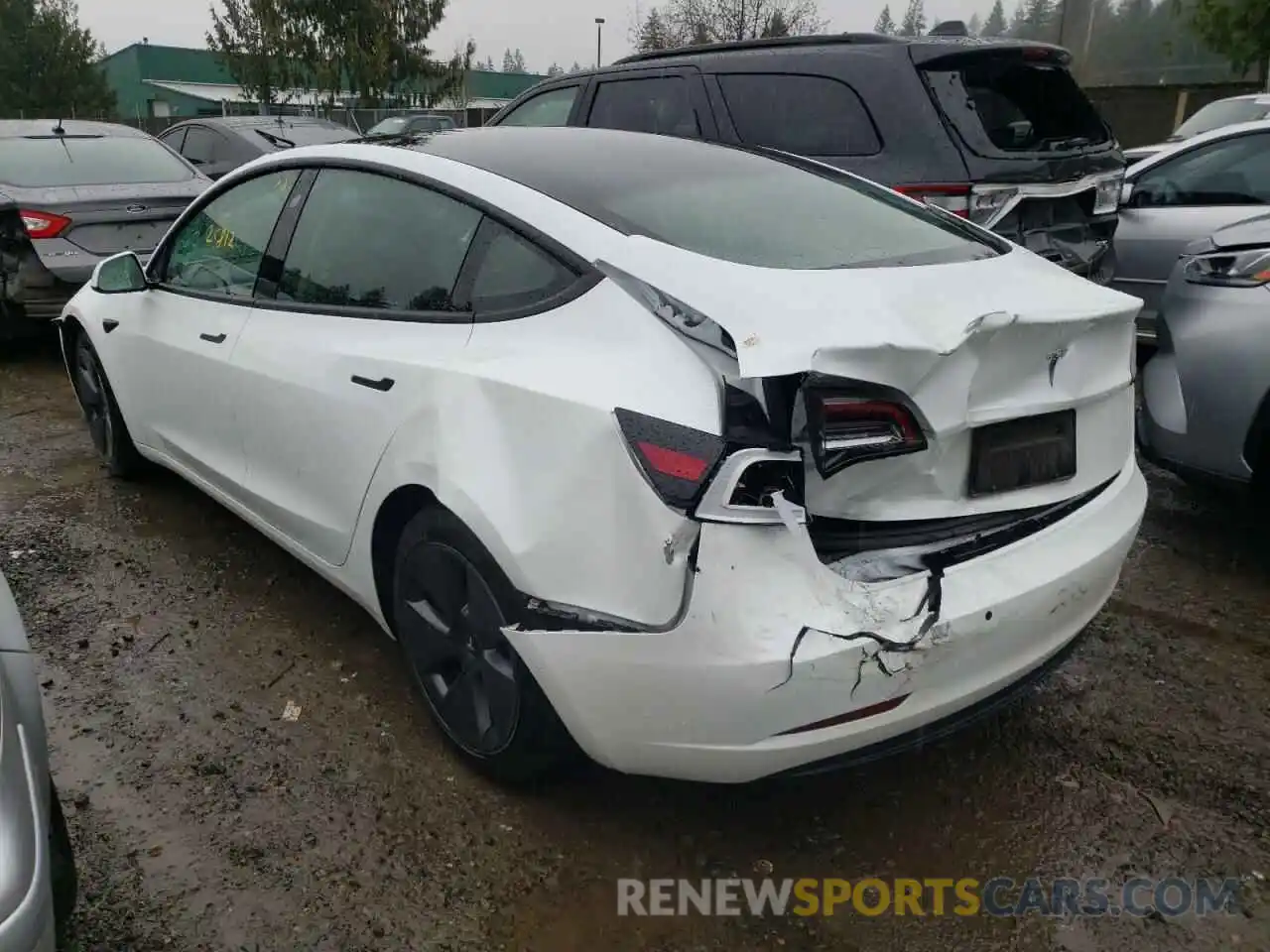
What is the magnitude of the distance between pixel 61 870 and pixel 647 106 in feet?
16.2

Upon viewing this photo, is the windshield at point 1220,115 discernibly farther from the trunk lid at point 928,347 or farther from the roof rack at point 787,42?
the trunk lid at point 928,347

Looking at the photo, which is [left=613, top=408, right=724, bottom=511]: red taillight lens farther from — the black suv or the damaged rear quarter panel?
the black suv

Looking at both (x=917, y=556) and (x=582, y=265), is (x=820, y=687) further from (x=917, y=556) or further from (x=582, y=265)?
(x=582, y=265)

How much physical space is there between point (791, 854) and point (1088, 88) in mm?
22095

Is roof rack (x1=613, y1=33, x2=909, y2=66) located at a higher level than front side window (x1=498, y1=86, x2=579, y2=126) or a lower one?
higher

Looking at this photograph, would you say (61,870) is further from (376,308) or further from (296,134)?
(296,134)

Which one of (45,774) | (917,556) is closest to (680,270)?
(917,556)

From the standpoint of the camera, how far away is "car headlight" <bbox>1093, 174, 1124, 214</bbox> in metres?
4.97

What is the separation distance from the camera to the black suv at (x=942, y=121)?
448cm

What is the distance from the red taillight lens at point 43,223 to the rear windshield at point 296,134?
162 inches

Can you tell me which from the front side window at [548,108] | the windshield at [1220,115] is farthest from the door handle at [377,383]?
the windshield at [1220,115]

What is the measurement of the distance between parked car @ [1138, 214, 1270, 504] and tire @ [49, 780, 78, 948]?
11.9 feet

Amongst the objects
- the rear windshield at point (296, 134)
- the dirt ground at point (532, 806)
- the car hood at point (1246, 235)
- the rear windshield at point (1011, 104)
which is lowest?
the dirt ground at point (532, 806)

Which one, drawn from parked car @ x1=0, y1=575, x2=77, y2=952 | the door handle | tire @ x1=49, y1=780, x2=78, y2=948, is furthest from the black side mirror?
tire @ x1=49, y1=780, x2=78, y2=948
